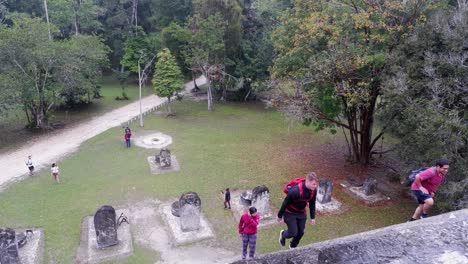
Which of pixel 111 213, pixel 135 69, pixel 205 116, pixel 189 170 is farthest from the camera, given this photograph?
pixel 135 69

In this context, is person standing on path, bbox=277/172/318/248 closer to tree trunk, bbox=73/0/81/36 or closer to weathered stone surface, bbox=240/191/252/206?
weathered stone surface, bbox=240/191/252/206

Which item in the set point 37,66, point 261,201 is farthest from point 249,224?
point 37,66

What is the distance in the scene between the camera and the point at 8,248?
10.2 meters

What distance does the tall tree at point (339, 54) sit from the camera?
1397 centimetres

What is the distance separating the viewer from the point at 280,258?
244 centimetres

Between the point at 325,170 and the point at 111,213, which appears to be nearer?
the point at 111,213

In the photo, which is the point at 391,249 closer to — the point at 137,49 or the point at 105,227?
the point at 105,227

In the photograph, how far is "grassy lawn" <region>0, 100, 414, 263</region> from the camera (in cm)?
1231

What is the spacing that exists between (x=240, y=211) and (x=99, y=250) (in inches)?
192

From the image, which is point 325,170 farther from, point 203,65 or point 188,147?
point 203,65

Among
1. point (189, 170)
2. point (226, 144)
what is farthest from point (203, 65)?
point (189, 170)

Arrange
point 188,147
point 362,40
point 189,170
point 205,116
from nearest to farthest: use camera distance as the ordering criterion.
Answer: point 362,40
point 189,170
point 188,147
point 205,116

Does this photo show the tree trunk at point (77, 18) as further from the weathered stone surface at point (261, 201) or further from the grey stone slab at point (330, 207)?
the grey stone slab at point (330, 207)

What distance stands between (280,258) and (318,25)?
43.8 ft
